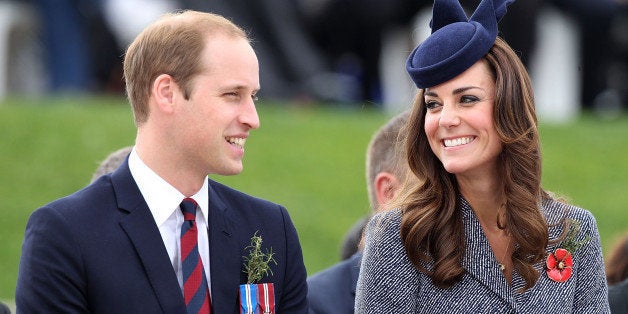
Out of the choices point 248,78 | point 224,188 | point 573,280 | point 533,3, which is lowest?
point 533,3

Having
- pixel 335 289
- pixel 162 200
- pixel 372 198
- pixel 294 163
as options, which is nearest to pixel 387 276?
pixel 162 200

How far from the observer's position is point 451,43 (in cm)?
434

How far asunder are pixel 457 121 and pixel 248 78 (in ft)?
2.25

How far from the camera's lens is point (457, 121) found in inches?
169

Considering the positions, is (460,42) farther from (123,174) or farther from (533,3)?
(533,3)

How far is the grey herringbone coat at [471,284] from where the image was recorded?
4309 millimetres

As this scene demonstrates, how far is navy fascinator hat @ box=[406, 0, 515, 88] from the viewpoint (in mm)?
4312

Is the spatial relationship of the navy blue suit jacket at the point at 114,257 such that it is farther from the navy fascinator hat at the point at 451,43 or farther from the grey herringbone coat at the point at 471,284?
the navy fascinator hat at the point at 451,43

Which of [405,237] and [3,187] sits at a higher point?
[405,237]

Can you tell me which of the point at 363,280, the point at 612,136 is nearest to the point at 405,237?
the point at 363,280

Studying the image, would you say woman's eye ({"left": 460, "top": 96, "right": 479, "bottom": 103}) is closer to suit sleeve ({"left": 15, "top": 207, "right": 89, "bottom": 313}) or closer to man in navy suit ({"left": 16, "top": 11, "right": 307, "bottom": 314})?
man in navy suit ({"left": 16, "top": 11, "right": 307, "bottom": 314})

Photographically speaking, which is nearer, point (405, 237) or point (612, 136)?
A: point (405, 237)

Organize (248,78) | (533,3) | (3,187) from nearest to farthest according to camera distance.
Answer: (248,78), (3,187), (533,3)

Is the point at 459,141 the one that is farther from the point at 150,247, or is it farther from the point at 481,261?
the point at 150,247
